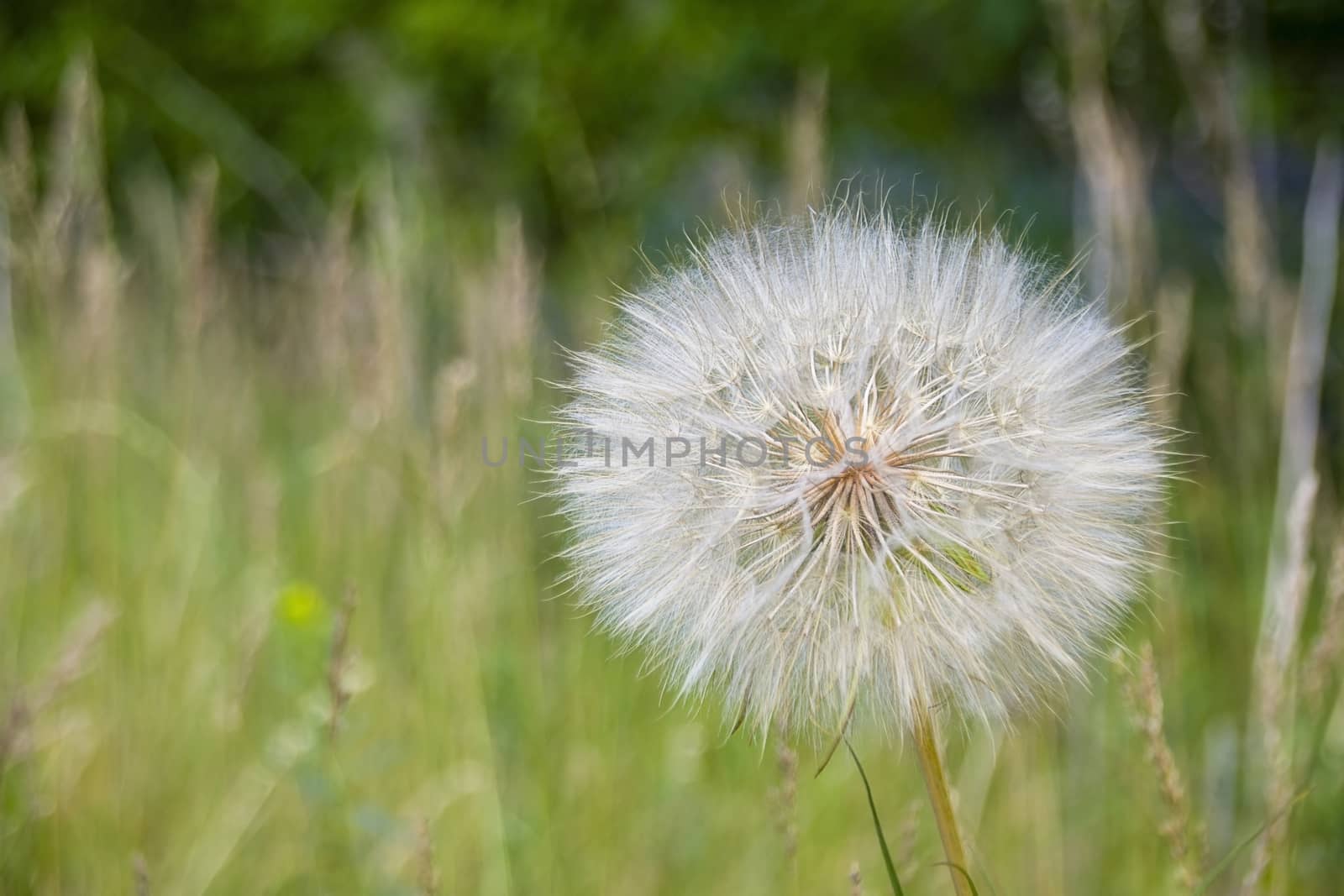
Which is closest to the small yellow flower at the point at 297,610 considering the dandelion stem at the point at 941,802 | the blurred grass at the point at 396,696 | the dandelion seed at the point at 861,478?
the blurred grass at the point at 396,696

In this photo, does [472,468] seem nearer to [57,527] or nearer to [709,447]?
[57,527]

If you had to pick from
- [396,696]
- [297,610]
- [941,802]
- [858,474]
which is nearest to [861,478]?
[858,474]

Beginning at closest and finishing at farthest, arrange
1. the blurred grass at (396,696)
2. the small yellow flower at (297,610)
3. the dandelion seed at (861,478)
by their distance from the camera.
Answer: the dandelion seed at (861,478) → the small yellow flower at (297,610) → the blurred grass at (396,696)

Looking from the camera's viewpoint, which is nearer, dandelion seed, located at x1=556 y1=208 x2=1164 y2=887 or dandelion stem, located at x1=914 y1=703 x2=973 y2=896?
dandelion stem, located at x1=914 y1=703 x2=973 y2=896

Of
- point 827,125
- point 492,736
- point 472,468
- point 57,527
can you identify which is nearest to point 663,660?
point 492,736

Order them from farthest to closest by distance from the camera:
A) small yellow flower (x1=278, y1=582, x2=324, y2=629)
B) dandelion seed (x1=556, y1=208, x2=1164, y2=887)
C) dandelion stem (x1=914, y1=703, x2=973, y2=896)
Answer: small yellow flower (x1=278, y1=582, x2=324, y2=629), dandelion seed (x1=556, y1=208, x2=1164, y2=887), dandelion stem (x1=914, y1=703, x2=973, y2=896)

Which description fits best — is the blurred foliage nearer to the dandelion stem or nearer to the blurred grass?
the blurred grass

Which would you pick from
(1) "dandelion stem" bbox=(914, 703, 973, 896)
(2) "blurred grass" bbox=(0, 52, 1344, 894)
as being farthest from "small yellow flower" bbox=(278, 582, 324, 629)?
(1) "dandelion stem" bbox=(914, 703, 973, 896)

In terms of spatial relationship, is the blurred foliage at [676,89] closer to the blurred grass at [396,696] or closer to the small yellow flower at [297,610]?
the blurred grass at [396,696]
